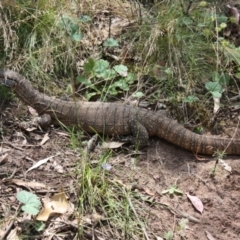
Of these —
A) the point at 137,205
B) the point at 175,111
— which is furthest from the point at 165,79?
the point at 137,205

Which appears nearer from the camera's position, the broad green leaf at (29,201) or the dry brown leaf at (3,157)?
the broad green leaf at (29,201)

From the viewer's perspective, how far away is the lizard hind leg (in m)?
5.12

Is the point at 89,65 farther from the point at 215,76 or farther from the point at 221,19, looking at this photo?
the point at 221,19

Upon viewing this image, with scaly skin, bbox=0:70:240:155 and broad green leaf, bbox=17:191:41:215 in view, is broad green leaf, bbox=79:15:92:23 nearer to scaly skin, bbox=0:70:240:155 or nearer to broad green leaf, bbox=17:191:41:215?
scaly skin, bbox=0:70:240:155

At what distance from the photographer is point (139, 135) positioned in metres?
5.14

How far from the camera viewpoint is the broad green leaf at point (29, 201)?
3.86 metres

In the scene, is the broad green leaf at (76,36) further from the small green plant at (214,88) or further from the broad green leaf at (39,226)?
the broad green leaf at (39,226)

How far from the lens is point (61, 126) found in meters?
5.34

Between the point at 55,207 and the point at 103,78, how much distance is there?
1976 millimetres

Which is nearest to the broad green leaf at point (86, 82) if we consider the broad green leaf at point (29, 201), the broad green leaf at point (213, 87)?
the broad green leaf at point (213, 87)

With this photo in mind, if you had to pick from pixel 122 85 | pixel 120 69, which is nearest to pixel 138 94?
pixel 122 85

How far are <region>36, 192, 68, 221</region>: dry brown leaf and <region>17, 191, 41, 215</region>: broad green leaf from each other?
0.08 m

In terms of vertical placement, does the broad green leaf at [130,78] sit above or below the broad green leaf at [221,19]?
below

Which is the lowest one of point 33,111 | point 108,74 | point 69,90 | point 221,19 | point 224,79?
point 33,111
